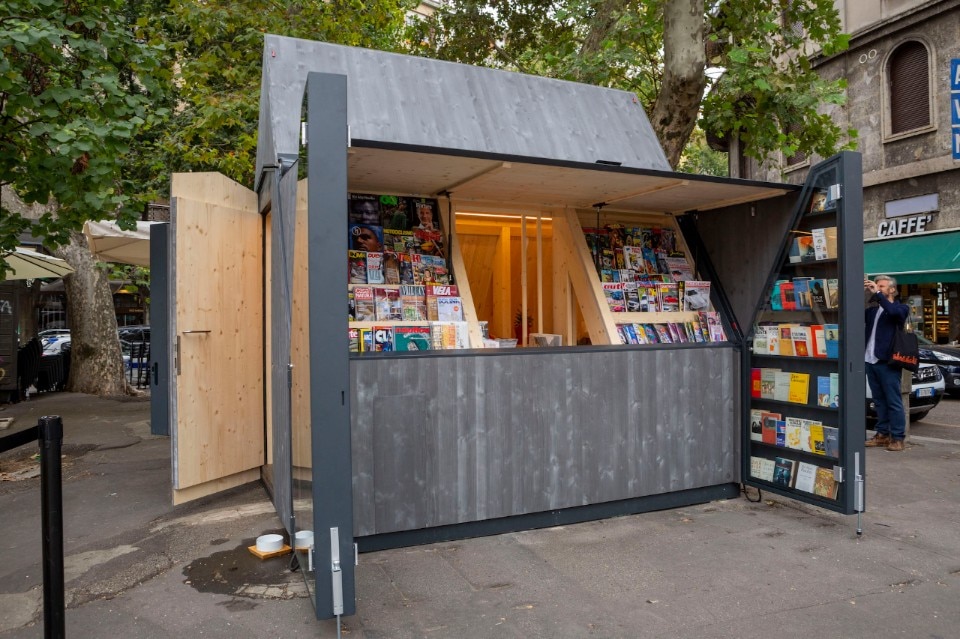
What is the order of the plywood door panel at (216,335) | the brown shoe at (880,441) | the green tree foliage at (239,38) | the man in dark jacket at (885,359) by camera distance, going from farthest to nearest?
the green tree foliage at (239,38)
the brown shoe at (880,441)
the man in dark jacket at (885,359)
the plywood door panel at (216,335)

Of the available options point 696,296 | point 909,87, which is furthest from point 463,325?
point 909,87

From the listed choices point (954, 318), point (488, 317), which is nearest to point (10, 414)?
point (488, 317)

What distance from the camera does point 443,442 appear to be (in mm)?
4828

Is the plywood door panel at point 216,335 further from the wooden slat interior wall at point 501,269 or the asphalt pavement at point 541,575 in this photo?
the wooden slat interior wall at point 501,269

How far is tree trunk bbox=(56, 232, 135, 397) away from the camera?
14.3m

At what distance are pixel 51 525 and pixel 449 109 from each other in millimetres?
4612

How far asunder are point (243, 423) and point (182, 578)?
213 centimetres

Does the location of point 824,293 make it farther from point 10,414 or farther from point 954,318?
point 954,318

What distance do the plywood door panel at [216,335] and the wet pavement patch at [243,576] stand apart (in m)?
1.39

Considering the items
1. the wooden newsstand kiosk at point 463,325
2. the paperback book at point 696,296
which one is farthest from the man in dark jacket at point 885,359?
the wooden newsstand kiosk at point 463,325

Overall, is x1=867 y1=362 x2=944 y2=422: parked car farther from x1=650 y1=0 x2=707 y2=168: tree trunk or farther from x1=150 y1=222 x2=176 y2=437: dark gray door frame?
x1=150 y1=222 x2=176 y2=437: dark gray door frame

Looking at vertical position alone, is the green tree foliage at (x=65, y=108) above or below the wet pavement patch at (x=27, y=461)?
above

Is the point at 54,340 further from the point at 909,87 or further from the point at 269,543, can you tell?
the point at 909,87

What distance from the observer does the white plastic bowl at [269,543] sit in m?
4.60
